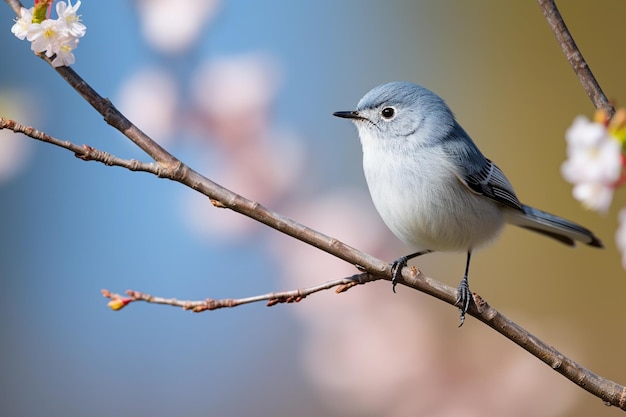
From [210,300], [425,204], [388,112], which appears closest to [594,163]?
[210,300]

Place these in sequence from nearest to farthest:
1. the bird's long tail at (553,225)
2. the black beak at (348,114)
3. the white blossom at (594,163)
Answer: the white blossom at (594,163) < the black beak at (348,114) < the bird's long tail at (553,225)

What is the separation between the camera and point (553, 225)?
1.85 meters

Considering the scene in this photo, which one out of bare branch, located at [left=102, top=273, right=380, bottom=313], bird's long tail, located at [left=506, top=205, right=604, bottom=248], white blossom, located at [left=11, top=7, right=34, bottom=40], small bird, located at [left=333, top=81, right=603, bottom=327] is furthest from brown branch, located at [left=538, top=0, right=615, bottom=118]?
bird's long tail, located at [left=506, top=205, right=604, bottom=248]

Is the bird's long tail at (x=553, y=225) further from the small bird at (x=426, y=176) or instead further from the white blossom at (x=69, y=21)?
the white blossom at (x=69, y=21)

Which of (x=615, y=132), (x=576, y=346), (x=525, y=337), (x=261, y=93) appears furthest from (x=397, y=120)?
(x=615, y=132)

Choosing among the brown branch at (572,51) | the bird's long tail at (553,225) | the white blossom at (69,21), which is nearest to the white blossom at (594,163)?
the brown branch at (572,51)

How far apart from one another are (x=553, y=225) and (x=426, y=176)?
47 cm

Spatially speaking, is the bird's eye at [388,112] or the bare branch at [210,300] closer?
the bare branch at [210,300]

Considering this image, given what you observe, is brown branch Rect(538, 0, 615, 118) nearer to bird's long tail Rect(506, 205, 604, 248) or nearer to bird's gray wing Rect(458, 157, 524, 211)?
bird's gray wing Rect(458, 157, 524, 211)

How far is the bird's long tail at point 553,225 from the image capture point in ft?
5.90

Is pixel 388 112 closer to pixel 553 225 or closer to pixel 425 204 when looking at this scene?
pixel 425 204

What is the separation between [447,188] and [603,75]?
2.01 meters

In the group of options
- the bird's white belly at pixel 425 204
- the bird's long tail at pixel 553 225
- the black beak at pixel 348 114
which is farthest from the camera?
the bird's long tail at pixel 553 225

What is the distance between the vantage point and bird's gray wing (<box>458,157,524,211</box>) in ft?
5.55
